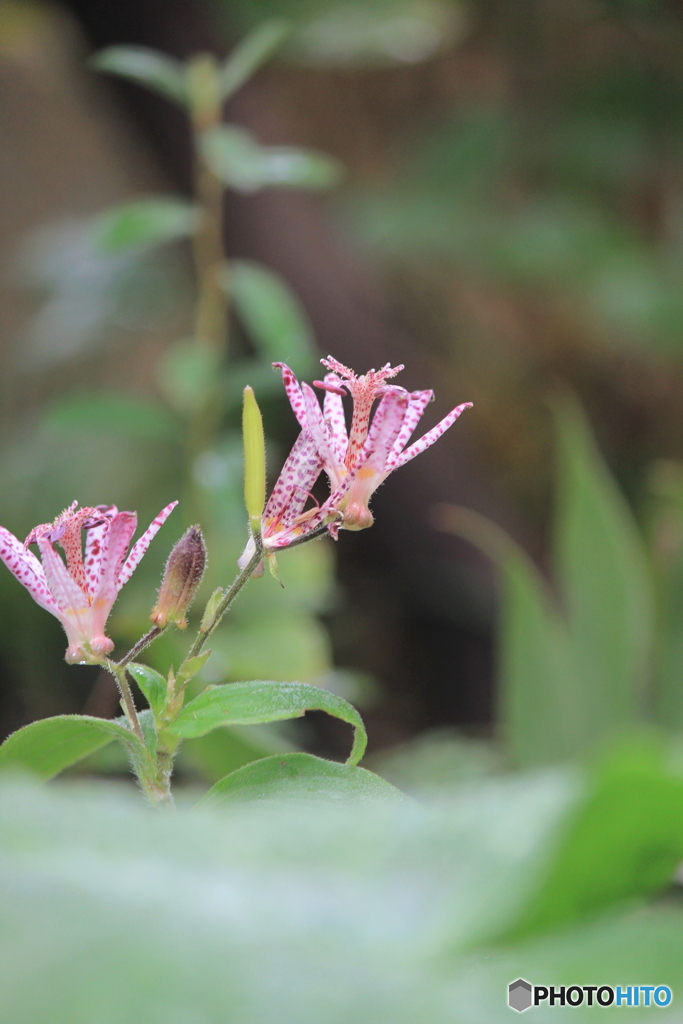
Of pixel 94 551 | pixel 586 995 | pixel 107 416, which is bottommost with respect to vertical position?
pixel 586 995

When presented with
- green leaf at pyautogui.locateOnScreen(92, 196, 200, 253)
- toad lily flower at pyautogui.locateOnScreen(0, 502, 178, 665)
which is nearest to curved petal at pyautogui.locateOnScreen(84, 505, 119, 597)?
toad lily flower at pyautogui.locateOnScreen(0, 502, 178, 665)

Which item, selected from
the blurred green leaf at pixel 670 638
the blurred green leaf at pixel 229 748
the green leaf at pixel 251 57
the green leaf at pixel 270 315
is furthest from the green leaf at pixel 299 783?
the blurred green leaf at pixel 670 638

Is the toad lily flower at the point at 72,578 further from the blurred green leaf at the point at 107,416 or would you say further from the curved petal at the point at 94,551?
the blurred green leaf at the point at 107,416

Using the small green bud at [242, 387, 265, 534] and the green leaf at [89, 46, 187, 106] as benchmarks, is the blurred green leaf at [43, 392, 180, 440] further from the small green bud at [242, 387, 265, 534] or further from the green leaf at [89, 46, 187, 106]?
the small green bud at [242, 387, 265, 534]

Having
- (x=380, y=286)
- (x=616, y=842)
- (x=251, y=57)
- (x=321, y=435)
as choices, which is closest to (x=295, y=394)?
(x=321, y=435)

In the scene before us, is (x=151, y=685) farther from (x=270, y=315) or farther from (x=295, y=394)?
(x=270, y=315)

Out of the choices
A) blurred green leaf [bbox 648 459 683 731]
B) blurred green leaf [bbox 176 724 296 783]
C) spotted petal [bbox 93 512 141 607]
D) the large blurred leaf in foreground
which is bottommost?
the large blurred leaf in foreground
